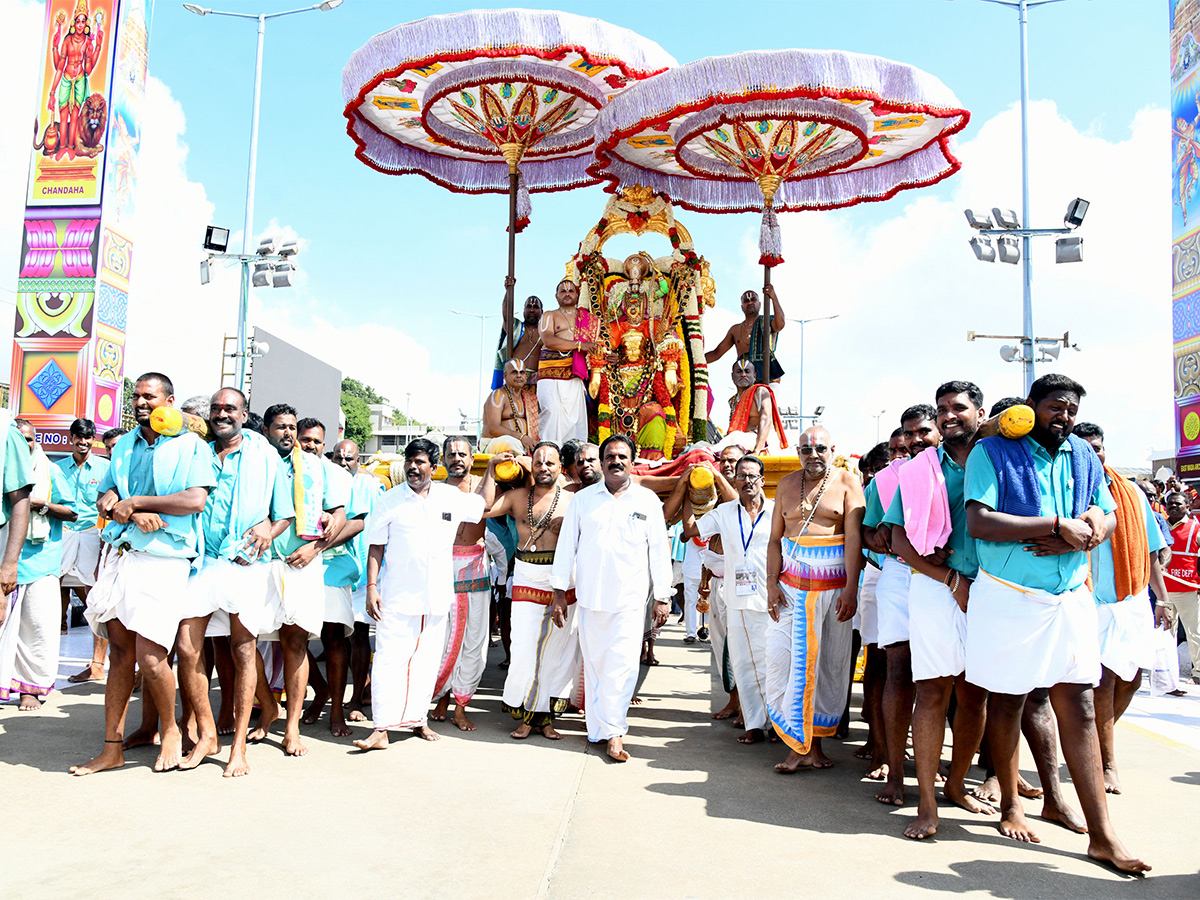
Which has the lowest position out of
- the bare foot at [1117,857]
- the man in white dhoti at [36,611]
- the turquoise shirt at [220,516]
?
the bare foot at [1117,857]

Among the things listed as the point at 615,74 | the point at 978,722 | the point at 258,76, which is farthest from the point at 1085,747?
the point at 258,76

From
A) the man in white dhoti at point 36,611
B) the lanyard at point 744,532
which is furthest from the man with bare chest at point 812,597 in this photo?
the man in white dhoti at point 36,611

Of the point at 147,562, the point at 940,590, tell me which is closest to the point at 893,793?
the point at 940,590

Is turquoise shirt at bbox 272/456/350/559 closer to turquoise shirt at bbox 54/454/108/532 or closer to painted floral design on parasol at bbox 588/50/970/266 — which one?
turquoise shirt at bbox 54/454/108/532

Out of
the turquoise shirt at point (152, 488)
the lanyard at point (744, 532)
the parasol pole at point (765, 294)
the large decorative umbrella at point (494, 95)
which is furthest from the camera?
the parasol pole at point (765, 294)

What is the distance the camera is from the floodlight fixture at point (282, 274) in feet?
51.5

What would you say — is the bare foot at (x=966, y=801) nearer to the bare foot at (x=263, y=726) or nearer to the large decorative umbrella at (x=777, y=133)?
the bare foot at (x=263, y=726)

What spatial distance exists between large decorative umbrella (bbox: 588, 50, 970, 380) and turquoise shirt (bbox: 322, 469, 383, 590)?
459cm

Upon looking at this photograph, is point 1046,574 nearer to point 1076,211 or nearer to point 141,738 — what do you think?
point 141,738

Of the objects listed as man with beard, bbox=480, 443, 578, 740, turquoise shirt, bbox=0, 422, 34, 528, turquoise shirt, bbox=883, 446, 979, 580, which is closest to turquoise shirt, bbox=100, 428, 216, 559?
turquoise shirt, bbox=0, 422, 34, 528

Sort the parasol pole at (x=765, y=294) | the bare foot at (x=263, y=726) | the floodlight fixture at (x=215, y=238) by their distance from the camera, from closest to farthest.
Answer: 1. the bare foot at (x=263, y=726)
2. the parasol pole at (x=765, y=294)
3. the floodlight fixture at (x=215, y=238)

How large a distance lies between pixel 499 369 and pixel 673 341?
6.45 feet

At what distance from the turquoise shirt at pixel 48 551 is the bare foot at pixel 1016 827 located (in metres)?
5.63

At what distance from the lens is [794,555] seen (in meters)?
4.90
